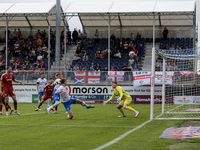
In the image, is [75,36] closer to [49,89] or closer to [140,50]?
[140,50]

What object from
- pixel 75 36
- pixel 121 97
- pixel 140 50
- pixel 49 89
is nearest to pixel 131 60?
pixel 140 50

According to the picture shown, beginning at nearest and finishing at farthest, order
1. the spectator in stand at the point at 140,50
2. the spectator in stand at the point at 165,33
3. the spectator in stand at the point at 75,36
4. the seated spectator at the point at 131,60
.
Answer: the seated spectator at the point at 131,60 → the spectator in stand at the point at 140,50 → the spectator in stand at the point at 165,33 → the spectator in stand at the point at 75,36

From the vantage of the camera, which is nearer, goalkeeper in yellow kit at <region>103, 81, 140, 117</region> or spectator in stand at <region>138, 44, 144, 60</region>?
goalkeeper in yellow kit at <region>103, 81, 140, 117</region>

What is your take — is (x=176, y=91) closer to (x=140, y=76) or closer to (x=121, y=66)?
(x=140, y=76)

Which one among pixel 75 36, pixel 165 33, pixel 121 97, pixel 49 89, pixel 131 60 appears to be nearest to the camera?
pixel 121 97

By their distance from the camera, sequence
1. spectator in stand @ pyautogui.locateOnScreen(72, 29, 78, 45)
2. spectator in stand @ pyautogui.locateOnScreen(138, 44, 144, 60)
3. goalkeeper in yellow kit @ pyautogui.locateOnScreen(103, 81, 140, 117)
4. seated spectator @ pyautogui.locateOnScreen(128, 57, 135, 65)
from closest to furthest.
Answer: goalkeeper in yellow kit @ pyautogui.locateOnScreen(103, 81, 140, 117) → seated spectator @ pyautogui.locateOnScreen(128, 57, 135, 65) → spectator in stand @ pyautogui.locateOnScreen(138, 44, 144, 60) → spectator in stand @ pyautogui.locateOnScreen(72, 29, 78, 45)

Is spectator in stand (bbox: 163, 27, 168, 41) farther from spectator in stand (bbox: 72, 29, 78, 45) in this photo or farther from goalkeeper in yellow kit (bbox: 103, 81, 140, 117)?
goalkeeper in yellow kit (bbox: 103, 81, 140, 117)

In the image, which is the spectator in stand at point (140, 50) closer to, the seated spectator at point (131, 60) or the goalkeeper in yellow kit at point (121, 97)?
the seated spectator at point (131, 60)

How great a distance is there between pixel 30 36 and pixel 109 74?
51.1 feet

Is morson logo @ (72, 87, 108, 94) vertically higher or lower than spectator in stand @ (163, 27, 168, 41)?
lower

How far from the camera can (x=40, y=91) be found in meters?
25.8

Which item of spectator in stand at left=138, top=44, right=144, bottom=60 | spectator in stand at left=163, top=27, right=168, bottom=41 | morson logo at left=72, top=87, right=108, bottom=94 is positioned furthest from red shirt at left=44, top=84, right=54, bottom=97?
spectator in stand at left=163, top=27, right=168, bottom=41

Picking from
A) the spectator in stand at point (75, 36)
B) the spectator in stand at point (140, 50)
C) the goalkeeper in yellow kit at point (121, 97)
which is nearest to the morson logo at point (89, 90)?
the spectator in stand at point (140, 50)

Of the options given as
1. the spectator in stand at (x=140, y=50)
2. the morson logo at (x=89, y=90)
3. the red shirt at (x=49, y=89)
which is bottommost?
the morson logo at (x=89, y=90)
